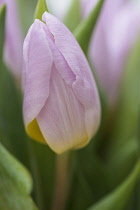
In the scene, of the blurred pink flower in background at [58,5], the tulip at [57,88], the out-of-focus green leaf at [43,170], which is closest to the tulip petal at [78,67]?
the tulip at [57,88]

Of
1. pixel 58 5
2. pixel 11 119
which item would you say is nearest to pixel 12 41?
pixel 11 119

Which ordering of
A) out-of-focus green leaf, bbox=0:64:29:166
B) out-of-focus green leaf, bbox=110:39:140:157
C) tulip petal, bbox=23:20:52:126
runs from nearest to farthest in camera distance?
tulip petal, bbox=23:20:52:126 < out-of-focus green leaf, bbox=0:64:29:166 < out-of-focus green leaf, bbox=110:39:140:157

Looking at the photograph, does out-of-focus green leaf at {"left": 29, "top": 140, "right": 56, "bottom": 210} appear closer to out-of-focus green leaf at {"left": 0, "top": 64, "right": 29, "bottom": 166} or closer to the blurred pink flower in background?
out-of-focus green leaf at {"left": 0, "top": 64, "right": 29, "bottom": 166}

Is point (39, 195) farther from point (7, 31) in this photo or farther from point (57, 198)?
point (7, 31)

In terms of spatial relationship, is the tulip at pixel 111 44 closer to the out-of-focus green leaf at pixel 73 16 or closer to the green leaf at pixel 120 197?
the out-of-focus green leaf at pixel 73 16

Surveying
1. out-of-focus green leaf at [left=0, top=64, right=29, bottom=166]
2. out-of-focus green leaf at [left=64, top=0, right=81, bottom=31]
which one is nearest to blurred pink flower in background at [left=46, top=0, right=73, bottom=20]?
out-of-focus green leaf at [left=64, top=0, right=81, bottom=31]

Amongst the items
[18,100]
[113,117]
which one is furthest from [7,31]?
[113,117]

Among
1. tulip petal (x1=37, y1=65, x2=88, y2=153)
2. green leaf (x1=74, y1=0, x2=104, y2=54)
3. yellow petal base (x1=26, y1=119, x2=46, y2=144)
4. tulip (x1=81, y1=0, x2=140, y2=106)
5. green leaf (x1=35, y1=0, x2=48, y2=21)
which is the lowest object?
tulip (x1=81, y1=0, x2=140, y2=106)
